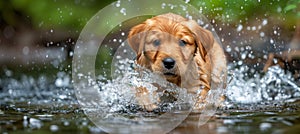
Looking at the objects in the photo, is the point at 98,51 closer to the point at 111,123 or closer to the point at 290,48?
the point at 290,48

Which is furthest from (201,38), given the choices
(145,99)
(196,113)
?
(196,113)

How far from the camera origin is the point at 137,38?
5012 millimetres

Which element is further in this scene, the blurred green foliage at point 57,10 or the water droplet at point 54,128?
the blurred green foliage at point 57,10

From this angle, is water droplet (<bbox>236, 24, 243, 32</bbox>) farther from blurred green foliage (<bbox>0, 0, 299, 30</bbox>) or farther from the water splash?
the water splash

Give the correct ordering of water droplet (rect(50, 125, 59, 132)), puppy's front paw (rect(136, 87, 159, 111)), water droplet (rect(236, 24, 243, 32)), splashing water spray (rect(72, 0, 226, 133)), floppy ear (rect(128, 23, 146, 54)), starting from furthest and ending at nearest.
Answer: water droplet (rect(236, 24, 243, 32))
floppy ear (rect(128, 23, 146, 54))
puppy's front paw (rect(136, 87, 159, 111))
splashing water spray (rect(72, 0, 226, 133))
water droplet (rect(50, 125, 59, 132))

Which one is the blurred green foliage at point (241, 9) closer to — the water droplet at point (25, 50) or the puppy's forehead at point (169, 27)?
the puppy's forehead at point (169, 27)

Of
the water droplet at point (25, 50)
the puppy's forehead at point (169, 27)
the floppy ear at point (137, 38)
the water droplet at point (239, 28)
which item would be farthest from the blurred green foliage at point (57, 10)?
the puppy's forehead at point (169, 27)

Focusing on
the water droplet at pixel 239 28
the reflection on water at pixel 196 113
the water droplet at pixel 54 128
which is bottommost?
the water droplet at pixel 54 128

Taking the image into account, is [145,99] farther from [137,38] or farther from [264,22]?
[264,22]

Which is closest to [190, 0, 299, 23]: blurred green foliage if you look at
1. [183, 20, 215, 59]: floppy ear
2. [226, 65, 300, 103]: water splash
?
[226, 65, 300, 103]: water splash

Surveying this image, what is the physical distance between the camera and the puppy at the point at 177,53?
A: 15.2 feet

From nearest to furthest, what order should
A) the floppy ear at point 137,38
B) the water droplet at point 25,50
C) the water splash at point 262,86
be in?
the floppy ear at point 137,38 → the water splash at point 262,86 → the water droplet at point 25,50

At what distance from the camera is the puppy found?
4.62 m

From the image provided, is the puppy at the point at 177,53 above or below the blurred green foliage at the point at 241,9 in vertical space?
below
